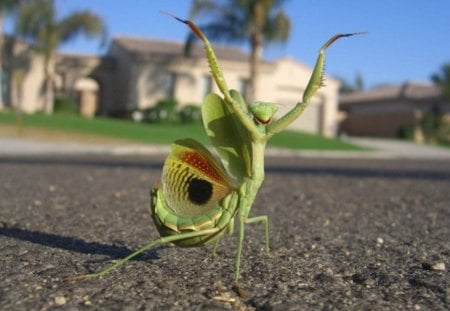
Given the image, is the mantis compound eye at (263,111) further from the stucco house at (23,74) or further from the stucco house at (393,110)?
the stucco house at (393,110)

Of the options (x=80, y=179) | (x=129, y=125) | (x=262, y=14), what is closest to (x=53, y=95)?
(x=129, y=125)

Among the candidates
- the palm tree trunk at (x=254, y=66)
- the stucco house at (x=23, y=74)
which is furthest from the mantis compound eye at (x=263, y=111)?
the stucco house at (x=23, y=74)

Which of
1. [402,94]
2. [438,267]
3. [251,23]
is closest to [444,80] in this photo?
[402,94]

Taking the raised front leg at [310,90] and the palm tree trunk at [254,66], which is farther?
the palm tree trunk at [254,66]

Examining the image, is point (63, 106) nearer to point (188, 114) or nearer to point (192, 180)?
point (188, 114)

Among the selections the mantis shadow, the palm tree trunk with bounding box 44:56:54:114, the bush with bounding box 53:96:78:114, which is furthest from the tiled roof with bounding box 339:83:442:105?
the mantis shadow

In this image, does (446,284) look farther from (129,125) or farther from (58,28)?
(58,28)

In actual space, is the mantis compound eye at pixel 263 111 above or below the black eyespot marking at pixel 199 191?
above
